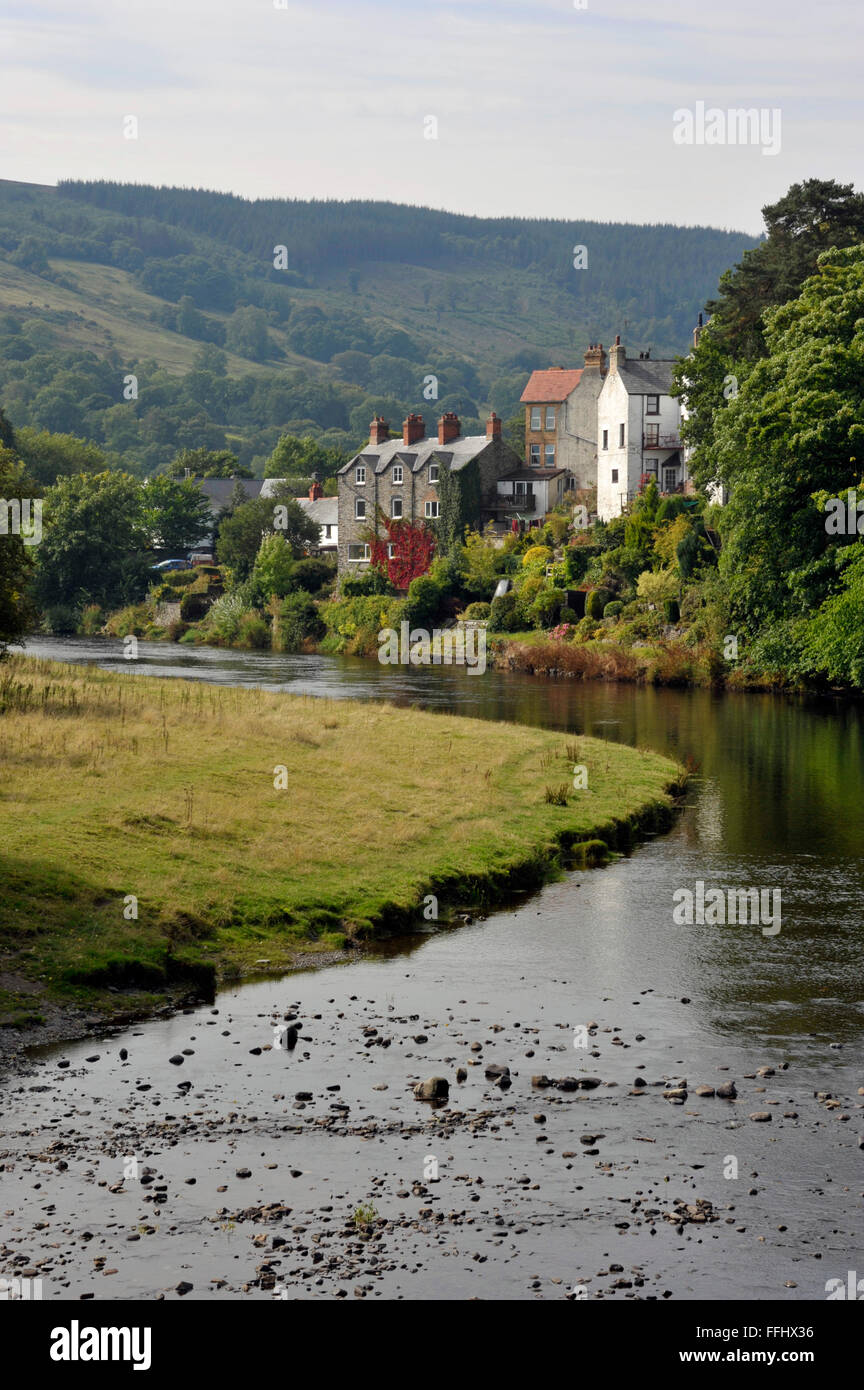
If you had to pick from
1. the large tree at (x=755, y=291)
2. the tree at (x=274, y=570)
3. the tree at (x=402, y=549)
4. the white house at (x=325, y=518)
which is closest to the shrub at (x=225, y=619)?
the tree at (x=274, y=570)

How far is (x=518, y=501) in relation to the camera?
109875 mm

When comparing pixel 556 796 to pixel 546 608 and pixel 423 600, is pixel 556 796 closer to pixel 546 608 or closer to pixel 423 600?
pixel 546 608

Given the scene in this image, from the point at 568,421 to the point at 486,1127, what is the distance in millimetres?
106758

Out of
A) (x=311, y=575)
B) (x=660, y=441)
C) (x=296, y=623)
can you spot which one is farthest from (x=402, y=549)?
(x=660, y=441)

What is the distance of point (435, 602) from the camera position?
309 ft

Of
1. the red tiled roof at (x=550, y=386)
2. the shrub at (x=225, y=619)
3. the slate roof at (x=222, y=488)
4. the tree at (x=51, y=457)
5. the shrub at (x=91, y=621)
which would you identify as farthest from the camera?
the slate roof at (x=222, y=488)

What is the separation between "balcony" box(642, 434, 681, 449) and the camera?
98.8 metres

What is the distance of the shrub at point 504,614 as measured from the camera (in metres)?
85.1

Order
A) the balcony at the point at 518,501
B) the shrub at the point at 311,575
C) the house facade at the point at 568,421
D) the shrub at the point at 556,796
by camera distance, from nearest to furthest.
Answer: the shrub at the point at 556,796
the shrub at the point at 311,575
the balcony at the point at 518,501
the house facade at the point at 568,421

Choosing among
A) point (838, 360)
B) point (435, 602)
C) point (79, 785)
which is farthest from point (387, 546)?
point (79, 785)

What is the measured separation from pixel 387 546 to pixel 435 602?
43.0 ft

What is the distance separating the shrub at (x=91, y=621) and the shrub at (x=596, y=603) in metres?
47.5

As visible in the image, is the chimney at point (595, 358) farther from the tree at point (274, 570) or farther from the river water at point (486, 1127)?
the river water at point (486, 1127)
